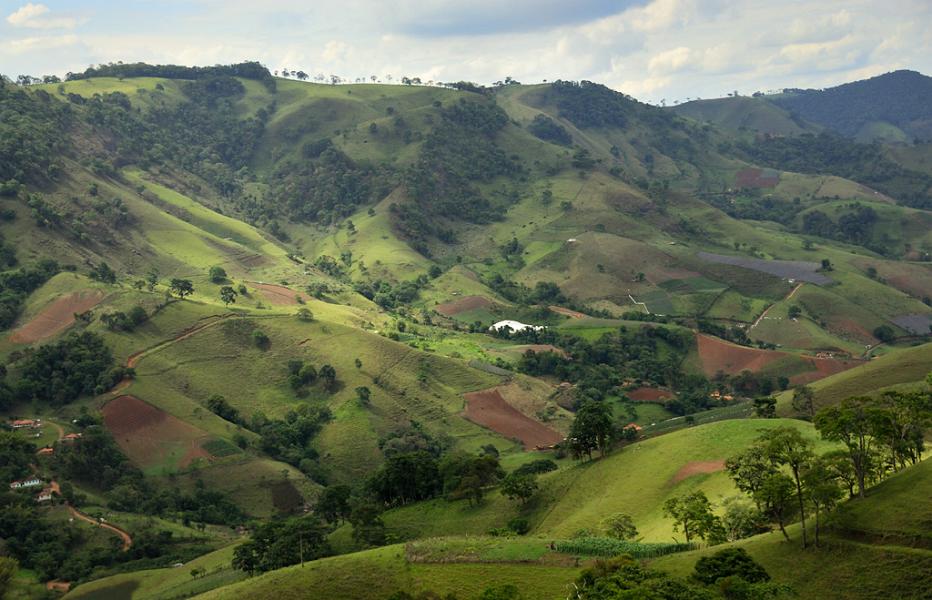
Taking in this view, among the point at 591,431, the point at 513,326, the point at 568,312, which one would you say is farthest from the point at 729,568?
the point at 568,312

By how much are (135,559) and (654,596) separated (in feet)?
226

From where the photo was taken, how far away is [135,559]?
90.6 metres

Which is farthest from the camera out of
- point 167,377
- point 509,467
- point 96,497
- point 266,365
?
point 266,365

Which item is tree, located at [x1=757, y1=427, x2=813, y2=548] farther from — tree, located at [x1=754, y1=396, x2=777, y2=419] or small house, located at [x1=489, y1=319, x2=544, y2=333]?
small house, located at [x1=489, y1=319, x2=544, y2=333]

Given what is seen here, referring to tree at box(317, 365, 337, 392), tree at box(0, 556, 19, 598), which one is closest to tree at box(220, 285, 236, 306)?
tree at box(317, 365, 337, 392)

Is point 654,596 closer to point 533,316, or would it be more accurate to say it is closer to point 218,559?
point 218,559

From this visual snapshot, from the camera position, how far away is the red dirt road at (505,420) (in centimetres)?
12662

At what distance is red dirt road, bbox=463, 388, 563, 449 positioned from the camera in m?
127

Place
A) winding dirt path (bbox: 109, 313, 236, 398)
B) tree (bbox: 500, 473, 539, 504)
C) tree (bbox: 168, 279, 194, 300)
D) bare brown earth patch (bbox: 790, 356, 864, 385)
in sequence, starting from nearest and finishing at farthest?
1. tree (bbox: 500, 473, 539, 504)
2. winding dirt path (bbox: 109, 313, 236, 398)
3. tree (bbox: 168, 279, 194, 300)
4. bare brown earth patch (bbox: 790, 356, 864, 385)

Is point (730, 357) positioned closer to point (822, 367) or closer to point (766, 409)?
point (822, 367)

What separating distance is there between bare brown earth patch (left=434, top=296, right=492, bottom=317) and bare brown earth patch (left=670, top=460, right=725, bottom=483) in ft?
370

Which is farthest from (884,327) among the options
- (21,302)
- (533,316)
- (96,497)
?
(21,302)

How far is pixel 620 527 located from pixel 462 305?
12596 cm

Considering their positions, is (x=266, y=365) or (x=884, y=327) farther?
(x=884, y=327)
